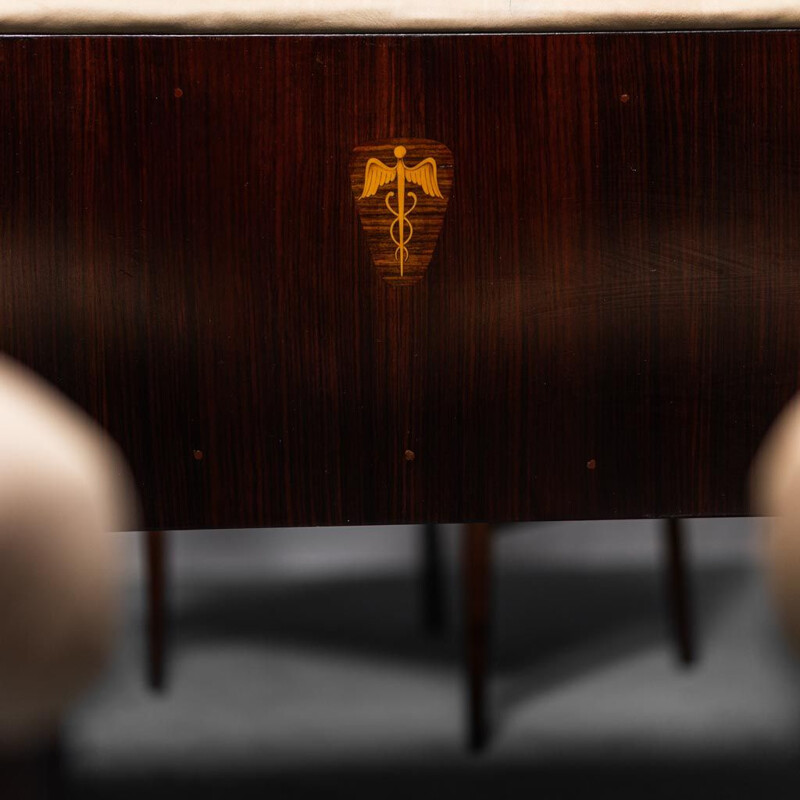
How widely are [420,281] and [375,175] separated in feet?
0.28

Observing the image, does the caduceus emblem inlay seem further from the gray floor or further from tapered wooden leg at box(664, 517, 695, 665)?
tapered wooden leg at box(664, 517, 695, 665)

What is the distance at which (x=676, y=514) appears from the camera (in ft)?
2.65

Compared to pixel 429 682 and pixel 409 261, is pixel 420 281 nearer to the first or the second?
pixel 409 261

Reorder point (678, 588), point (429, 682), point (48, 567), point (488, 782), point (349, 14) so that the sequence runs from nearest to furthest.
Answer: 1. point (48, 567)
2. point (349, 14)
3. point (488, 782)
4. point (429, 682)
5. point (678, 588)

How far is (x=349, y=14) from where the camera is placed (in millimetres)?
740

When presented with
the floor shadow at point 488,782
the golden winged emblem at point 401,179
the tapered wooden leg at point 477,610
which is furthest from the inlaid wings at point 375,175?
the floor shadow at point 488,782

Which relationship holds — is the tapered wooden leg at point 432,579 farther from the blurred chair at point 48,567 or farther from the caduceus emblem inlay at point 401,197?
the blurred chair at point 48,567

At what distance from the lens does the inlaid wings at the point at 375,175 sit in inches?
30.0

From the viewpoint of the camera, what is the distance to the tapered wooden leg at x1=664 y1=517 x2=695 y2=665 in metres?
1.22

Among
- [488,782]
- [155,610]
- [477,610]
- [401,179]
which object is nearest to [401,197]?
[401,179]

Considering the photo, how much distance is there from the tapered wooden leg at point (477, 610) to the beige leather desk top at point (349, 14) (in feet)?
1.57

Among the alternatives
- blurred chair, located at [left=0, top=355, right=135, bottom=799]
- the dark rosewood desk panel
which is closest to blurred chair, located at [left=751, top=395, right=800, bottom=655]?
blurred chair, located at [left=0, top=355, right=135, bottom=799]

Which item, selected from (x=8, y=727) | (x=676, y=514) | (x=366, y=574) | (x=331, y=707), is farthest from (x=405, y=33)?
(x=366, y=574)

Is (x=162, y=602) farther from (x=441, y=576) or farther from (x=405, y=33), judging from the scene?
(x=405, y=33)
